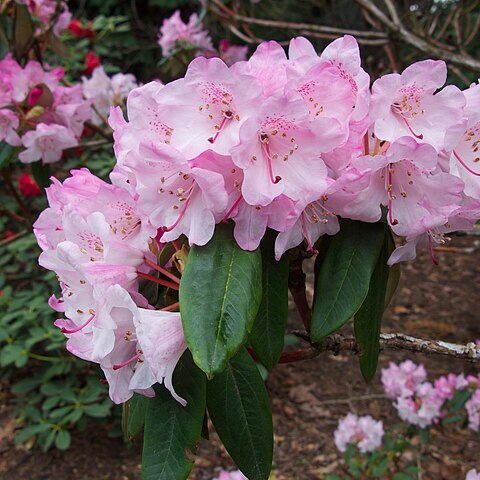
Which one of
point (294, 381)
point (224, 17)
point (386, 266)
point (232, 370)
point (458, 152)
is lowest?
point (294, 381)

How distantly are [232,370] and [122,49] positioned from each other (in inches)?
194

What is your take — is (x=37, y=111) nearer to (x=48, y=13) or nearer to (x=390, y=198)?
(x=48, y=13)

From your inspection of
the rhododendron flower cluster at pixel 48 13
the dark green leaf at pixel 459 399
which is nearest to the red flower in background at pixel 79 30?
the rhododendron flower cluster at pixel 48 13

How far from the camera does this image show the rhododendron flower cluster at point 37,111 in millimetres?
1448

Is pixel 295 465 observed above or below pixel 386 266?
below

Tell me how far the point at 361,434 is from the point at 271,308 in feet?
4.68

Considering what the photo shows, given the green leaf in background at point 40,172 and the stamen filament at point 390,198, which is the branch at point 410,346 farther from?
the green leaf in background at point 40,172

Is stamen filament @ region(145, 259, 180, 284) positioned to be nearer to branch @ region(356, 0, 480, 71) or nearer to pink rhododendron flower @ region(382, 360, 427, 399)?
branch @ region(356, 0, 480, 71)

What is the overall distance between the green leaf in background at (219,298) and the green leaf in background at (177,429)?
111mm

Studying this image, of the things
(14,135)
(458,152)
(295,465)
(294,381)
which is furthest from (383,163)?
(294,381)

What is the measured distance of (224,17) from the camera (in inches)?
97.0

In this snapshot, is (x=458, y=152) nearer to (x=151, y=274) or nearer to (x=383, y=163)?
(x=383, y=163)

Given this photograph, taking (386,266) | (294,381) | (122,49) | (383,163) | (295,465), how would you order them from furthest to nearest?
(122,49), (294,381), (295,465), (386,266), (383,163)

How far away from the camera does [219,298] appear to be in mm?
579
